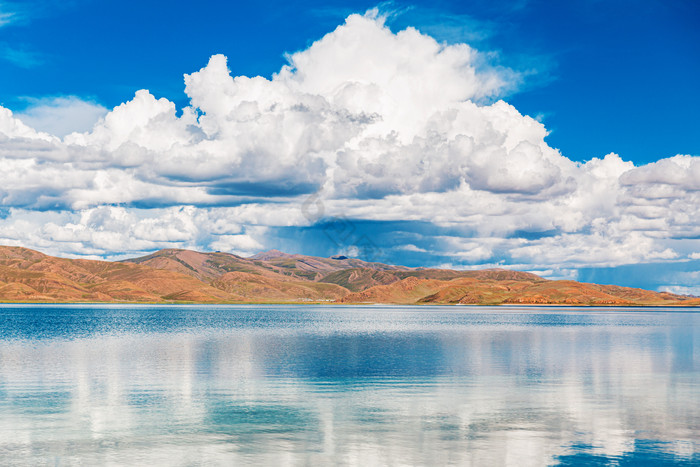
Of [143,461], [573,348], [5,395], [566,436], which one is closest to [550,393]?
[566,436]

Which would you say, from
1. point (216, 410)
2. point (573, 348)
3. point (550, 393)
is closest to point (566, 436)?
point (550, 393)

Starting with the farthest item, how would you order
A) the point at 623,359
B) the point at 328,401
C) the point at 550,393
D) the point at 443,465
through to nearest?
the point at 623,359 → the point at 550,393 → the point at 328,401 → the point at 443,465

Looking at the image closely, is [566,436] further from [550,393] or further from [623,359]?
Answer: [623,359]

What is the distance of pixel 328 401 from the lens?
50.8 m

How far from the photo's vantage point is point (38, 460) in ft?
108

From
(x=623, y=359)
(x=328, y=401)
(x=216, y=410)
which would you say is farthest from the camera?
(x=623, y=359)

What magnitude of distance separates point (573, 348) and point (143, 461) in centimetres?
8461

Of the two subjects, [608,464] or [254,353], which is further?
Result: [254,353]

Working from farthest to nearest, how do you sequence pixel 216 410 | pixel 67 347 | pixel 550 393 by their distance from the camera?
pixel 67 347 < pixel 550 393 < pixel 216 410

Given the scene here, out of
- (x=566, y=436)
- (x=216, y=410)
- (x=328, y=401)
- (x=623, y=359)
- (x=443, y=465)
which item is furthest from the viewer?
(x=623, y=359)

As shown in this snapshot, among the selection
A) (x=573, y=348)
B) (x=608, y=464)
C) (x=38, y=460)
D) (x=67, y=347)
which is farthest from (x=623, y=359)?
(x=67, y=347)

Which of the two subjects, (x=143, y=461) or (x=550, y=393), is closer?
(x=143, y=461)

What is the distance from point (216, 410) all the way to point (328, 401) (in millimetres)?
9154

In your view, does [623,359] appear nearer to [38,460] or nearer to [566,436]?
[566,436]
